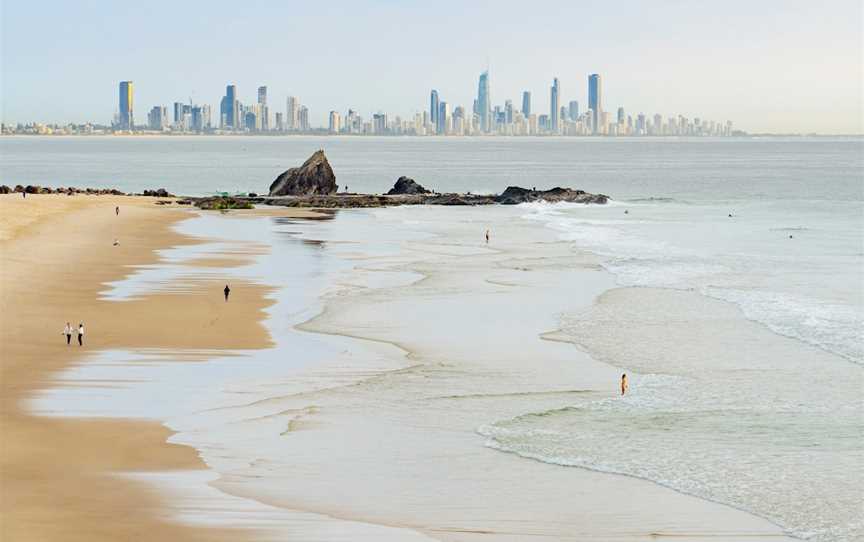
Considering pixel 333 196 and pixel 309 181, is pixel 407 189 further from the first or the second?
pixel 333 196

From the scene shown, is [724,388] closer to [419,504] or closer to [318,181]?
[419,504]

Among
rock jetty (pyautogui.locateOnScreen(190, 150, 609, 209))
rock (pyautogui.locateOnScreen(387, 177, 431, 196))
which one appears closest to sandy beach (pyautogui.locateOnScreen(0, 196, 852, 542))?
rock jetty (pyautogui.locateOnScreen(190, 150, 609, 209))

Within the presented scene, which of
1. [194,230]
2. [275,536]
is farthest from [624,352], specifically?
[194,230]

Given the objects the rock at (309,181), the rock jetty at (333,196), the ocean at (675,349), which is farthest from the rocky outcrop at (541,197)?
the ocean at (675,349)

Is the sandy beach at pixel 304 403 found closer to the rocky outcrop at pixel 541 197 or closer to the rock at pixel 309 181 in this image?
the rock at pixel 309 181

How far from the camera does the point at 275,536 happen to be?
63.0ft

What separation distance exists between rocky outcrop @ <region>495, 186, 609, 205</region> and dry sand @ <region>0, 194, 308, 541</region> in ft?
138

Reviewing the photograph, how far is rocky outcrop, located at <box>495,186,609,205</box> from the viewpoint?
109 meters

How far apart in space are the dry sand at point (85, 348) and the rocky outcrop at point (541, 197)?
4215cm

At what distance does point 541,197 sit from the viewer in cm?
11100

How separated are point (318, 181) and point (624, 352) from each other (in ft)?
250

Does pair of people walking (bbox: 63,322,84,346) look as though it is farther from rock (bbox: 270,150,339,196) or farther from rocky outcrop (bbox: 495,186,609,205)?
rocky outcrop (bbox: 495,186,609,205)

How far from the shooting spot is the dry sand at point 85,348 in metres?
19.8

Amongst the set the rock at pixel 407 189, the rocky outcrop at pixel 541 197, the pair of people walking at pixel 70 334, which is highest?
the rock at pixel 407 189
